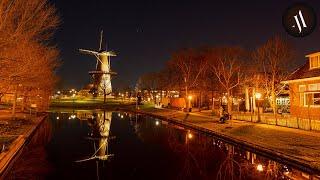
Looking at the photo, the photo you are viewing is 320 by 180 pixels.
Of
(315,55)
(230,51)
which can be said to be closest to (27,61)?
(315,55)

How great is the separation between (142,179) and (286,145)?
9.15m

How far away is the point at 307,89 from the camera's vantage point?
27734 mm

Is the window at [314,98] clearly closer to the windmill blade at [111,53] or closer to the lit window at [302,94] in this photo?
the lit window at [302,94]

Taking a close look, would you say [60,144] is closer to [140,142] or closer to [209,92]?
[140,142]

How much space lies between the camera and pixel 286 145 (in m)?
17.3

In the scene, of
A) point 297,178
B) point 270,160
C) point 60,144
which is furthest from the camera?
point 60,144

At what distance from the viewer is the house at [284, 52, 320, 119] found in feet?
87.7

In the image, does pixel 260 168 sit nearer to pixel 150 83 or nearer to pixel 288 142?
pixel 288 142

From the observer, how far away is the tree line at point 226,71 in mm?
44094

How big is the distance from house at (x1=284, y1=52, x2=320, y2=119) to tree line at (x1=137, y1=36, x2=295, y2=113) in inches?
250

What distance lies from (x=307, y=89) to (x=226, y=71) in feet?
65.0

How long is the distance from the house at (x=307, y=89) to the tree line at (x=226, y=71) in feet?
20.8

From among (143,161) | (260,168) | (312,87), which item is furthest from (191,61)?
(260,168)

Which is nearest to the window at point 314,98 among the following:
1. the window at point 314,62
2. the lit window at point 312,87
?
the lit window at point 312,87
